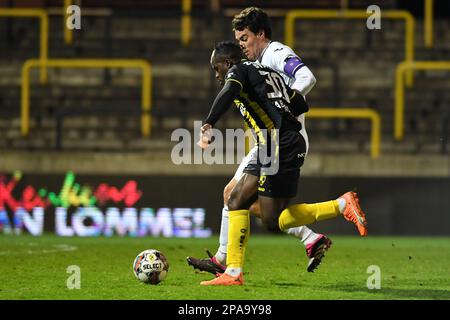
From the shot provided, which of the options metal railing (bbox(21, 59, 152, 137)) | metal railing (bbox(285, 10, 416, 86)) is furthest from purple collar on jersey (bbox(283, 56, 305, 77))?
metal railing (bbox(285, 10, 416, 86))

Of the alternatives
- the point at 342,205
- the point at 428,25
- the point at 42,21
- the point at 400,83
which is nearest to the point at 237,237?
the point at 342,205

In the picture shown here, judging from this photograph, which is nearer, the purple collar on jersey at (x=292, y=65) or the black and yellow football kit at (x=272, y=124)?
the black and yellow football kit at (x=272, y=124)

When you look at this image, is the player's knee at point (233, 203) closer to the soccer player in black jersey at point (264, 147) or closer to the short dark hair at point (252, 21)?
the soccer player in black jersey at point (264, 147)

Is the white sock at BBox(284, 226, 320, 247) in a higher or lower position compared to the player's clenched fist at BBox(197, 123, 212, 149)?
lower

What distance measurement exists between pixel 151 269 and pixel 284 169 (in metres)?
1.16

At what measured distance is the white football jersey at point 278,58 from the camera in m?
8.52

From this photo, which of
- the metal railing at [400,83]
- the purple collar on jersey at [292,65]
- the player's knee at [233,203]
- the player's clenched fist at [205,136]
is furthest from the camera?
the metal railing at [400,83]

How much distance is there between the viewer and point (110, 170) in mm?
14094

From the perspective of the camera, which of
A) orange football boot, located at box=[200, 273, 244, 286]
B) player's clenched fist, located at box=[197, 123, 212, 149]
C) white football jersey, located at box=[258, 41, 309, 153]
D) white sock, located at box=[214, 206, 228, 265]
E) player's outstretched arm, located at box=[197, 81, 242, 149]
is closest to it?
player's clenched fist, located at box=[197, 123, 212, 149]

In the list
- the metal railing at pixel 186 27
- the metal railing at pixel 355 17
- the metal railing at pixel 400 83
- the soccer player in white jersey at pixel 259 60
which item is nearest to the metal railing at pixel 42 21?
the metal railing at pixel 186 27

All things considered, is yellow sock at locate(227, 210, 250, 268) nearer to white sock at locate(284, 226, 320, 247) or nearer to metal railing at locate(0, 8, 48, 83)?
white sock at locate(284, 226, 320, 247)

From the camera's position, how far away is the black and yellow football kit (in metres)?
8.26
